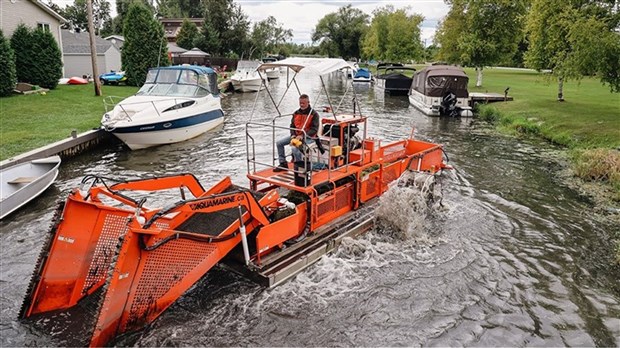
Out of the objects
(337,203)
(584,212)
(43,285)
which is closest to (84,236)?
(43,285)

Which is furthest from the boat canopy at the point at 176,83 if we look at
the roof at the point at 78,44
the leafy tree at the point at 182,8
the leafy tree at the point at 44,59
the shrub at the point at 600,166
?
the leafy tree at the point at 182,8

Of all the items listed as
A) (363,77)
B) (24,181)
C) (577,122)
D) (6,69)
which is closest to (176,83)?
(24,181)

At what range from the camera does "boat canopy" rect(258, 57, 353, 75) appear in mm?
9336

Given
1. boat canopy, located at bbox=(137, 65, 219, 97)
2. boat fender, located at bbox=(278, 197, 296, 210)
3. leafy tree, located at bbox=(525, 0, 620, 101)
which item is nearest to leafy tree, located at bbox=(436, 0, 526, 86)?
leafy tree, located at bbox=(525, 0, 620, 101)

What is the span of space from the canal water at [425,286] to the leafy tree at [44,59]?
17378 mm

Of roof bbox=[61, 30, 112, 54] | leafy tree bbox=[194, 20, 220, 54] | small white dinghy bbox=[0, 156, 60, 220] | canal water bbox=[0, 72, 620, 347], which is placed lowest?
canal water bbox=[0, 72, 620, 347]

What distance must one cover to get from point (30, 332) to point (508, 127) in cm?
2121

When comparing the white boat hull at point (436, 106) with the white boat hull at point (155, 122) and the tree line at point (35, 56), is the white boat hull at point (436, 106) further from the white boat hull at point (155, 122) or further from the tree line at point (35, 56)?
the tree line at point (35, 56)

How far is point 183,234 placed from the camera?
601 centimetres

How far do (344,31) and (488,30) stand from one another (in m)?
58.2

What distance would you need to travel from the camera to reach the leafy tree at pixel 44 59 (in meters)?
26.6

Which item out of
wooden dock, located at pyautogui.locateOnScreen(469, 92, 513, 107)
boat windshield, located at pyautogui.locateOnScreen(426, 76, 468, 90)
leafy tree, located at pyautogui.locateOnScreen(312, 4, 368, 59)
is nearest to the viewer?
boat windshield, located at pyautogui.locateOnScreen(426, 76, 468, 90)

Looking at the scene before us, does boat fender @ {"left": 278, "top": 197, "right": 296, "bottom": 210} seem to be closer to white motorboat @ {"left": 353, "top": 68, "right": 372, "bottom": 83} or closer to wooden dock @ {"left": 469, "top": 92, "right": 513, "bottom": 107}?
wooden dock @ {"left": 469, "top": 92, "right": 513, "bottom": 107}

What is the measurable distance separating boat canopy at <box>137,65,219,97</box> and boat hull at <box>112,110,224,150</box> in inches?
48.0
